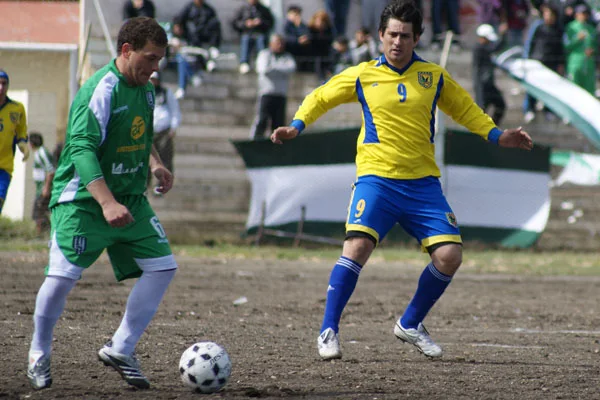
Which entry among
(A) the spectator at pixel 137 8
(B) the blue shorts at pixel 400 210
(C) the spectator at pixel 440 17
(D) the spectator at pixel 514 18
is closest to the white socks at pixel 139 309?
(B) the blue shorts at pixel 400 210

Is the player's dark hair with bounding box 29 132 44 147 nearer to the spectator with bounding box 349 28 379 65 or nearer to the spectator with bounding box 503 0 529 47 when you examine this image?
the spectator with bounding box 349 28 379 65

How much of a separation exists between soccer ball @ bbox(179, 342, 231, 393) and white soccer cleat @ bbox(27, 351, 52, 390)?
668 mm

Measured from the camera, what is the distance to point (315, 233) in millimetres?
16188

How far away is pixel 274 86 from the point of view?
693 inches

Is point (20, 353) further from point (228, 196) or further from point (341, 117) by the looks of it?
point (341, 117)

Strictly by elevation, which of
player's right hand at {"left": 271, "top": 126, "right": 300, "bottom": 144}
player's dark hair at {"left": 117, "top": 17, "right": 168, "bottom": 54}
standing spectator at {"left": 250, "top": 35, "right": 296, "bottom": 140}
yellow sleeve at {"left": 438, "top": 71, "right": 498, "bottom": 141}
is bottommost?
standing spectator at {"left": 250, "top": 35, "right": 296, "bottom": 140}

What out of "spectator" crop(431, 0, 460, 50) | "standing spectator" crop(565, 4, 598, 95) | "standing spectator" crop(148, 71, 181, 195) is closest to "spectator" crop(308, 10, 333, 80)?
"spectator" crop(431, 0, 460, 50)


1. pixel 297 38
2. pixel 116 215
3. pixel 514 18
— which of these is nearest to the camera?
pixel 116 215

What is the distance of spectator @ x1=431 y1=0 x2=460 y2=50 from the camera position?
2050 cm

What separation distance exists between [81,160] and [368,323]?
167 inches

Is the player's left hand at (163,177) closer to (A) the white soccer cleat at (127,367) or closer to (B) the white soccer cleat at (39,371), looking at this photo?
(A) the white soccer cleat at (127,367)

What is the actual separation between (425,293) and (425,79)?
1.42 m

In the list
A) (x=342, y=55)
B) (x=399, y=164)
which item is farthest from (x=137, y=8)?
(x=399, y=164)

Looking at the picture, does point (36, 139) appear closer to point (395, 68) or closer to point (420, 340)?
point (395, 68)
